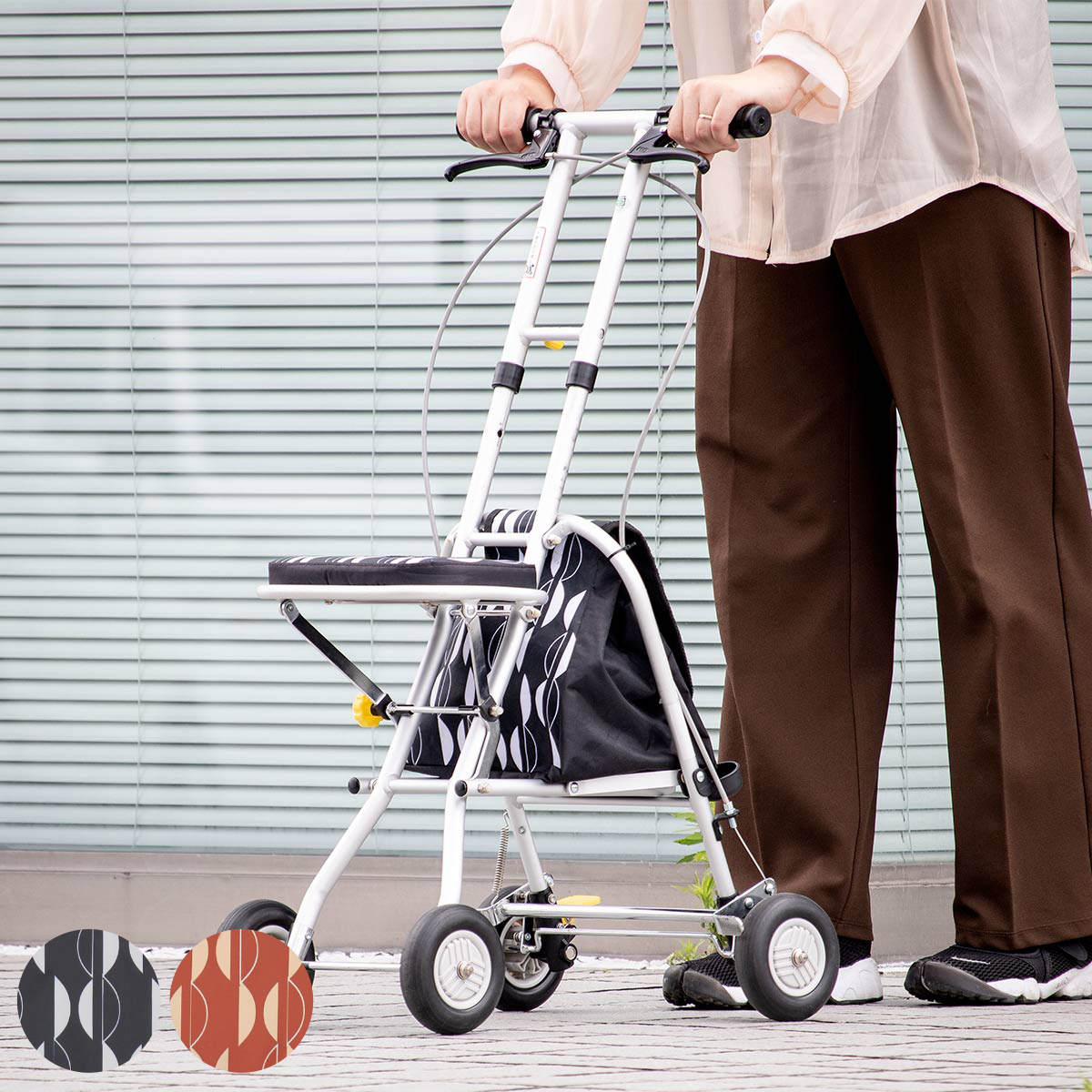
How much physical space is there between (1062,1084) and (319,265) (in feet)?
6.89

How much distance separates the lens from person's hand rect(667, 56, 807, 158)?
5.87 ft

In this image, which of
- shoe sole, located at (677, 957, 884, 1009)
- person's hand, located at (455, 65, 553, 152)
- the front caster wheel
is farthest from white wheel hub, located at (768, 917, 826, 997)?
person's hand, located at (455, 65, 553, 152)

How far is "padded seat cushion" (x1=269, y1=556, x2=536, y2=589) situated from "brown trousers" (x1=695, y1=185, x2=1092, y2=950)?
631 mm

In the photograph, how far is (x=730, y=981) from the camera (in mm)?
2053

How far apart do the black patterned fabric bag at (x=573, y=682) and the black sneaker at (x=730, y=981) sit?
0.33 m

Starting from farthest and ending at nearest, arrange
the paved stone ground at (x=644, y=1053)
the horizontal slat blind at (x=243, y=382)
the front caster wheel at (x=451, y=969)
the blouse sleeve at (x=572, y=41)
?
the horizontal slat blind at (x=243, y=382), the blouse sleeve at (x=572, y=41), the front caster wheel at (x=451, y=969), the paved stone ground at (x=644, y=1053)

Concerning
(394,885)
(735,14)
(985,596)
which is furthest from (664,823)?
(735,14)

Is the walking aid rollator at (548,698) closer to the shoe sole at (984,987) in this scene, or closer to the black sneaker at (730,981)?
the black sneaker at (730,981)

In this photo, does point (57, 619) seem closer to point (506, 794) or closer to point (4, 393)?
point (4, 393)

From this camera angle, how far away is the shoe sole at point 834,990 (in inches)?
80.0

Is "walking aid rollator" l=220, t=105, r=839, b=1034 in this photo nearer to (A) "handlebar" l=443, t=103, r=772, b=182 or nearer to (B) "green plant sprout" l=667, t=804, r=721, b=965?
(A) "handlebar" l=443, t=103, r=772, b=182

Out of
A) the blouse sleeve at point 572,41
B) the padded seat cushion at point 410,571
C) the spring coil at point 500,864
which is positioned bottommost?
the spring coil at point 500,864

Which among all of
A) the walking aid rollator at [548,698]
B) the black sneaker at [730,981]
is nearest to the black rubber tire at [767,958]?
the walking aid rollator at [548,698]

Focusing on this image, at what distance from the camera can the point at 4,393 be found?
123 inches
